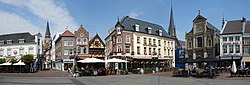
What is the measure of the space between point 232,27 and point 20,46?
143 feet

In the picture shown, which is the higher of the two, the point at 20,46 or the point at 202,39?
the point at 202,39

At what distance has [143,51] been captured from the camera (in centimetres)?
5044

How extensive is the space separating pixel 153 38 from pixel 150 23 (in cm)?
567

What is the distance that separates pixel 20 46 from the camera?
56.6m

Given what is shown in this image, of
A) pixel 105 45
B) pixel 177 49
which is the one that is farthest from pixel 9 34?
pixel 177 49

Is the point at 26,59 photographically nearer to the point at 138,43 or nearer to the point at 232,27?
the point at 138,43

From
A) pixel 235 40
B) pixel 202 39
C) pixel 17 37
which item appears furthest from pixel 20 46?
pixel 235 40

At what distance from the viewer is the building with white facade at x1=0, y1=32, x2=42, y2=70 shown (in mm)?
56375

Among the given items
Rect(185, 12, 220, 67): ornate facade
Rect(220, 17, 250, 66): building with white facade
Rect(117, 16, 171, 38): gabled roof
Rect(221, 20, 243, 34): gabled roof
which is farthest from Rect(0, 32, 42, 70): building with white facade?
Rect(221, 20, 243, 34): gabled roof

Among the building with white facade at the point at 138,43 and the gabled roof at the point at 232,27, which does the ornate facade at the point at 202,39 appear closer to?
the gabled roof at the point at 232,27

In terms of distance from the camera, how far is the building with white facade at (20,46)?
56.4 metres

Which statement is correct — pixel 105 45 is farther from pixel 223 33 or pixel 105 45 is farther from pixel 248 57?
pixel 248 57

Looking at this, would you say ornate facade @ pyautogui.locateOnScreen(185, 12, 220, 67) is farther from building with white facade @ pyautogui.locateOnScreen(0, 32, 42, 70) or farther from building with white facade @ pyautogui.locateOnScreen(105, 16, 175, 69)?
building with white facade @ pyautogui.locateOnScreen(0, 32, 42, 70)

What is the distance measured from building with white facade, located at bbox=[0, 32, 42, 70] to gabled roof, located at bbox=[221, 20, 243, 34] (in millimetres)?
38382
